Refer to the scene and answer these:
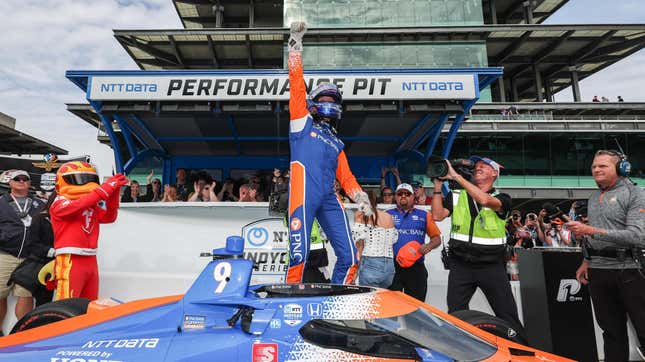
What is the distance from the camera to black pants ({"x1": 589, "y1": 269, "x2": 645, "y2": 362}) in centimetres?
299

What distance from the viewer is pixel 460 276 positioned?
339 cm

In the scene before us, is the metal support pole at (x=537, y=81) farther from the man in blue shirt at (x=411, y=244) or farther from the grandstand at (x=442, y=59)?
the man in blue shirt at (x=411, y=244)

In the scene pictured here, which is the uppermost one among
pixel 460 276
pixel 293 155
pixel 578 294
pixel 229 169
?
pixel 229 169

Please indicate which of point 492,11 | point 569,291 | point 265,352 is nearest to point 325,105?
point 265,352

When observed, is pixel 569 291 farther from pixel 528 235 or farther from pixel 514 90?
pixel 514 90

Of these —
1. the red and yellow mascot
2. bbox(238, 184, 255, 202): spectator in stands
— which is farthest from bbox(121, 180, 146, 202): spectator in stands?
the red and yellow mascot

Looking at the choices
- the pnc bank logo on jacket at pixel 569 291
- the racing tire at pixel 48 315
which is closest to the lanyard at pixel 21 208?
the racing tire at pixel 48 315

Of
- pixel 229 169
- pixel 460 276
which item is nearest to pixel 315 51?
pixel 229 169

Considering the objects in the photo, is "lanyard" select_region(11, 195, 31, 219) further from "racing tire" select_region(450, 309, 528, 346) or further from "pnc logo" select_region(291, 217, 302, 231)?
"racing tire" select_region(450, 309, 528, 346)

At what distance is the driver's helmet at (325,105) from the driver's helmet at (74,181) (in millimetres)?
2172

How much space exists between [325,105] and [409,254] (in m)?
1.91

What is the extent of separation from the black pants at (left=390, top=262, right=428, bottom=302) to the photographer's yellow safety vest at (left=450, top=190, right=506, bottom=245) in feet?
2.99

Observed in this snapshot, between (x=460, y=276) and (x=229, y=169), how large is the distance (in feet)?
28.9

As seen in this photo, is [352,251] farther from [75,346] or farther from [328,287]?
[75,346]
